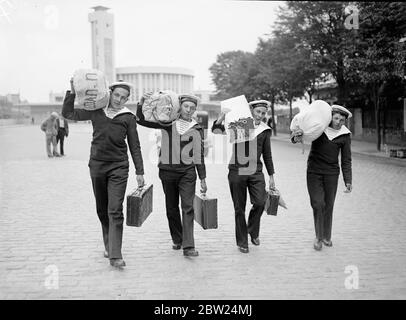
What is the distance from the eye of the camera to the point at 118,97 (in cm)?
480

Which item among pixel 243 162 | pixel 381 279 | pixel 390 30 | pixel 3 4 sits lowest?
pixel 381 279

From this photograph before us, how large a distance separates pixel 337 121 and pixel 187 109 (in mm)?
1755

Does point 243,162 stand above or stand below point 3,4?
below

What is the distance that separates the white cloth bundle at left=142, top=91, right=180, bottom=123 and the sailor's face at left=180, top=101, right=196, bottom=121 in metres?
0.11

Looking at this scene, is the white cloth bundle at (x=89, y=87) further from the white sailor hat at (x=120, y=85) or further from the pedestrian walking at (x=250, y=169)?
the pedestrian walking at (x=250, y=169)

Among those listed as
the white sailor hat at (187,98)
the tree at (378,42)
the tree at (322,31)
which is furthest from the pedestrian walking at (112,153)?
the tree at (378,42)

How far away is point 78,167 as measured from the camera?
14.1 meters

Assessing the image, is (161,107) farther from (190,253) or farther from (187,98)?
(190,253)

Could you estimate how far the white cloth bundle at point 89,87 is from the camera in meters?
4.54

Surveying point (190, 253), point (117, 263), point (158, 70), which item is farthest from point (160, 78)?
point (117, 263)

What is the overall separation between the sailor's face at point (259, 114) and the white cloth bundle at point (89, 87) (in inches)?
68.9
